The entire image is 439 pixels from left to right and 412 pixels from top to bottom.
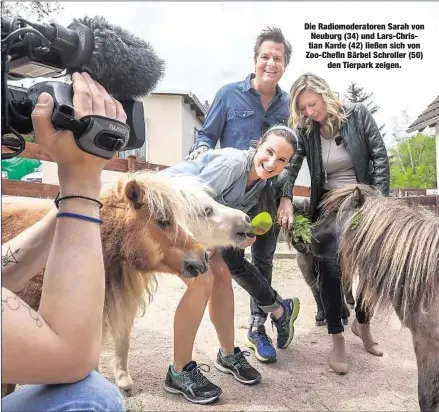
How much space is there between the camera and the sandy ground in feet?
8.37

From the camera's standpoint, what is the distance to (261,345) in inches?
124

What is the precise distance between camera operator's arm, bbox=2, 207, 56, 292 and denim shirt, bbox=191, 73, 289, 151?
2069 millimetres

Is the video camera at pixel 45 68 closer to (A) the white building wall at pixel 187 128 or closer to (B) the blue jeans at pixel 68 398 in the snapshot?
(B) the blue jeans at pixel 68 398

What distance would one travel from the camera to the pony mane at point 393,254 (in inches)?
74.6

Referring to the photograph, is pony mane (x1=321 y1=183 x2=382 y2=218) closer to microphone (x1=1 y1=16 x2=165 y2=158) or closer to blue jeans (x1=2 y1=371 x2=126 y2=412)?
microphone (x1=1 y1=16 x2=165 y2=158)

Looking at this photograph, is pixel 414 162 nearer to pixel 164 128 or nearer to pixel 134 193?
pixel 164 128

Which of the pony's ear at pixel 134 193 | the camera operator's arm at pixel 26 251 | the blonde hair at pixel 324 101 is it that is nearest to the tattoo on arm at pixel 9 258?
the camera operator's arm at pixel 26 251

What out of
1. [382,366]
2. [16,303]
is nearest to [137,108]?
[16,303]

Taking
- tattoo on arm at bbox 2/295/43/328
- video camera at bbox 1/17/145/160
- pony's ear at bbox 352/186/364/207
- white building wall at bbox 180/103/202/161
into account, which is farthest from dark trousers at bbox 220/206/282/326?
white building wall at bbox 180/103/202/161

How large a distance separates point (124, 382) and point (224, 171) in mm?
1383

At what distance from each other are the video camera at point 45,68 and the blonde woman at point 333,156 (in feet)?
7.35

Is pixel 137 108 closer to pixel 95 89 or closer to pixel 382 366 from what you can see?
pixel 95 89

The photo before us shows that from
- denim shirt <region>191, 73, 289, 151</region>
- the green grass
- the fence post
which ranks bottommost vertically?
the green grass

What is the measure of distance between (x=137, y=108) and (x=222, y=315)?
6.27ft
